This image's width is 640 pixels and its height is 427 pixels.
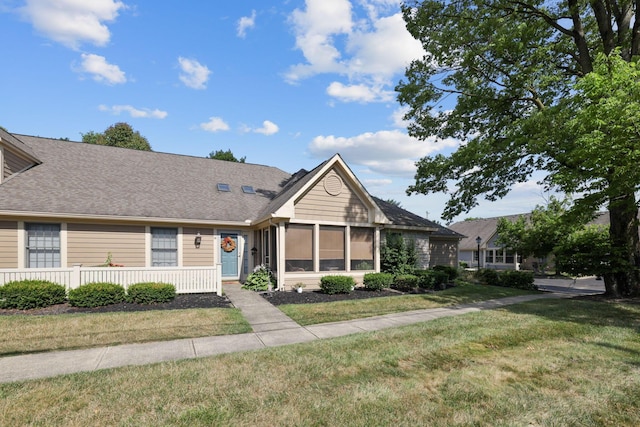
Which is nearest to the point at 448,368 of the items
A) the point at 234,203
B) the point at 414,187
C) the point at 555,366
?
the point at 555,366

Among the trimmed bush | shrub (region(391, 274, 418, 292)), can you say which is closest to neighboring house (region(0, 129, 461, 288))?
shrub (region(391, 274, 418, 292))

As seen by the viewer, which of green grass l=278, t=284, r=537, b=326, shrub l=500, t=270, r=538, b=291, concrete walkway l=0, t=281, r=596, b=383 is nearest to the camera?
concrete walkway l=0, t=281, r=596, b=383

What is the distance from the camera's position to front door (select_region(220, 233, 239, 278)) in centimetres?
1489

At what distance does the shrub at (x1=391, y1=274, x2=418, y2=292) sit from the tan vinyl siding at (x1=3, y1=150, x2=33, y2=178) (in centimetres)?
1652

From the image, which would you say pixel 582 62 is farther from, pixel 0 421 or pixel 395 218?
pixel 0 421

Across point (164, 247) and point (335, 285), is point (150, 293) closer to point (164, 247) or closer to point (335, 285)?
point (164, 247)

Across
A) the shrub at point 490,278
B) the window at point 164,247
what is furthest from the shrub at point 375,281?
the shrub at point 490,278

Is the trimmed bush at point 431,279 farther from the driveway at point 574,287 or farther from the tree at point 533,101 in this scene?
the driveway at point 574,287

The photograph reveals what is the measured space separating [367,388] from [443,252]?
1746 centimetres

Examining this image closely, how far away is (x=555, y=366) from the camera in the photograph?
5.16 m

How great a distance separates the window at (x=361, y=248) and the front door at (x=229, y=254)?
5634 mm

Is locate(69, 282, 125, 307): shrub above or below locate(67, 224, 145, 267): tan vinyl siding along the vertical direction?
below

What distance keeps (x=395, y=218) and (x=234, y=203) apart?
8619 mm

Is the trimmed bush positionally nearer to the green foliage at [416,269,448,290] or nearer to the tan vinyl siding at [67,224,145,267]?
the green foliage at [416,269,448,290]
